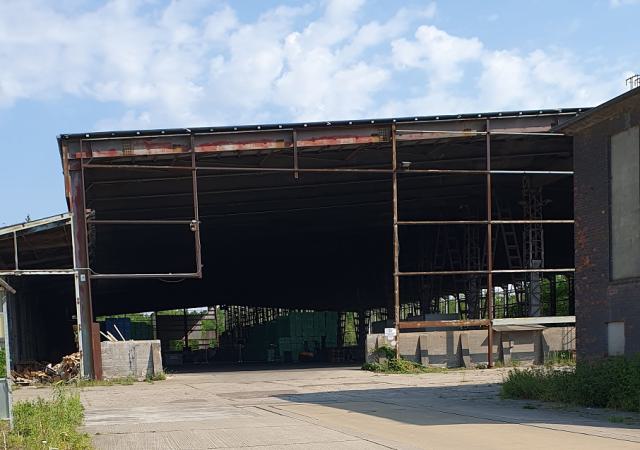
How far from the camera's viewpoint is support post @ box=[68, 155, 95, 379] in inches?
1038

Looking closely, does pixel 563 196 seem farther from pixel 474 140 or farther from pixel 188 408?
pixel 188 408

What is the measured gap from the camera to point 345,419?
1435 centimetres

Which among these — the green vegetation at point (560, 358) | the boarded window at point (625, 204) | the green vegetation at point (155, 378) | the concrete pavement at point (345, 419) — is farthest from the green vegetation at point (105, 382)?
the boarded window at point (625, 204)

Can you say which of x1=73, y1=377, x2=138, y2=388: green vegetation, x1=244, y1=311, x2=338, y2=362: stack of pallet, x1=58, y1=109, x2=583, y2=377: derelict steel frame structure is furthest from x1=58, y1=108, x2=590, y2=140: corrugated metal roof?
x1=244, y1=311, x2=338, y2=362: stack of pallet

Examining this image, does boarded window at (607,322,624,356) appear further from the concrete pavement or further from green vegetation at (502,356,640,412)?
the concrete pavement

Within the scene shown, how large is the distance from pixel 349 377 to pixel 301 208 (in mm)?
12384

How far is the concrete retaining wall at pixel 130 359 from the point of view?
2723cm

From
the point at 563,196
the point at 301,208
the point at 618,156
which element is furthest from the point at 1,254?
the point at 563,196

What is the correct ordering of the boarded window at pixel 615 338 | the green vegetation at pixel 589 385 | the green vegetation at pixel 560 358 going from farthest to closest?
the green vegetation at pixel 560 358 → the boarded window at pixel 615 338 → the green vegetation at pixel 589 385

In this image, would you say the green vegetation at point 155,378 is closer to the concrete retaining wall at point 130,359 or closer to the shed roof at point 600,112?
the concrete retaining wall at point 130,359

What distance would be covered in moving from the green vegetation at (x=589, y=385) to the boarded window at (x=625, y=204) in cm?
249

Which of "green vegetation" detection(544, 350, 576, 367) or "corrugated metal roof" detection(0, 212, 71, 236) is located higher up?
"corrugated metal roof" detection(0, 212, 71, 236)

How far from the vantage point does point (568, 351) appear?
3033 centimetres

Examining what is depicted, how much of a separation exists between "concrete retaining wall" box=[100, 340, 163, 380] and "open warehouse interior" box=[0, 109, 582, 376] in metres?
0.86
